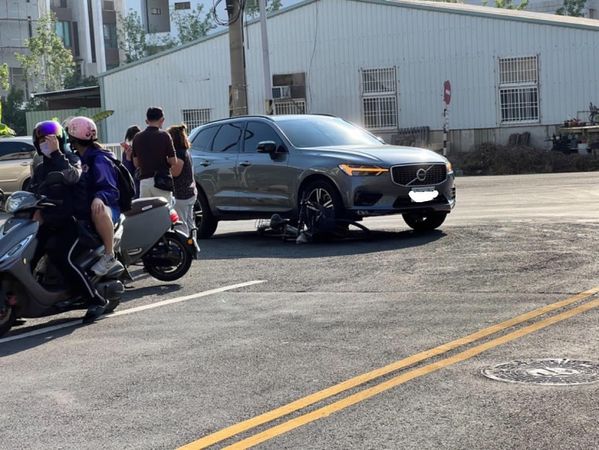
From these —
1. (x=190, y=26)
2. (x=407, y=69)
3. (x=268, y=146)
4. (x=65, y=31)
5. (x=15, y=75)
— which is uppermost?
(x=65, y=31)


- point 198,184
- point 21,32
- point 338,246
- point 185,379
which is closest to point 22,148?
point 198,184

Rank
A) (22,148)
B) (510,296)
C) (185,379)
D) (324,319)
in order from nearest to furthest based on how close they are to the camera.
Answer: (185,379)
(324,319)
(510,296)
(22,148)

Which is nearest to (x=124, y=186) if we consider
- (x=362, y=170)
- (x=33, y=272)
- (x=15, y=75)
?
(x=33, y=272)

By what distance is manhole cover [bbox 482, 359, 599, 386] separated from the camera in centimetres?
604

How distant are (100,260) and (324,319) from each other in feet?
6.61

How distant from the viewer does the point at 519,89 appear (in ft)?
120

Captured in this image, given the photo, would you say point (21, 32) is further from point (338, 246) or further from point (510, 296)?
point (510, 296)

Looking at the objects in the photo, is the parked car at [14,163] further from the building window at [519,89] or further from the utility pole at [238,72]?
the building window at [519,89]

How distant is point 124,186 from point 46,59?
5887 cm

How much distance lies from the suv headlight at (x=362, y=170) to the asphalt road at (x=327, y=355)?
140cm

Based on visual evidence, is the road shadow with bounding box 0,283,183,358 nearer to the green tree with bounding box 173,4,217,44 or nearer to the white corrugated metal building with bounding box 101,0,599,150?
the white corrugated metal building with bounding box 101,0,599,150

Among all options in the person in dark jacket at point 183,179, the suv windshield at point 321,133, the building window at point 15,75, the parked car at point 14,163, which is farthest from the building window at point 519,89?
the building window at point 15,75

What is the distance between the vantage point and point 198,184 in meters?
15.6

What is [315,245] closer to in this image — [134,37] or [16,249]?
[16,249]
